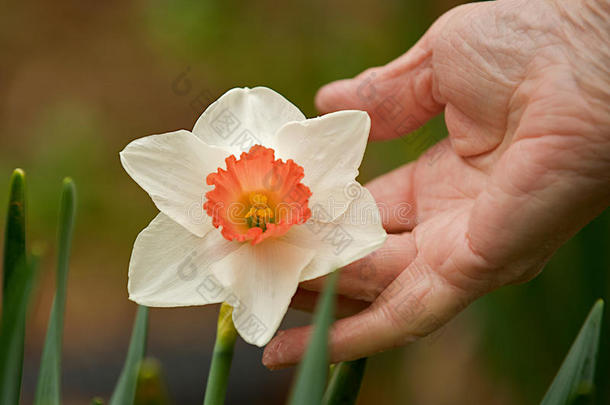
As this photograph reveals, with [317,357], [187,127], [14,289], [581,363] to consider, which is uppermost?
[14,289]

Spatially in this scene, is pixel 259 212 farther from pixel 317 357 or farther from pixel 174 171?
pixel 317 357

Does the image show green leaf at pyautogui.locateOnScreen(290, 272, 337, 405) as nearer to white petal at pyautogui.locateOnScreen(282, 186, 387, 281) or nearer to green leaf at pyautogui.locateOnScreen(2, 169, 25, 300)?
white petal at pyautogui.locateOnScreen(282, 186, 387, 281)

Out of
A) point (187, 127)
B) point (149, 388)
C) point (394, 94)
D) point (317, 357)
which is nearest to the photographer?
point (317, 357)

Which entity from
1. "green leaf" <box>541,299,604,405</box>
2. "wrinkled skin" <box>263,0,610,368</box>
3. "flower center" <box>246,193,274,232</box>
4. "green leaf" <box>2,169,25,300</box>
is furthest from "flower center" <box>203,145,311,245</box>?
"green leaf" <box>541,299,604,405</box>

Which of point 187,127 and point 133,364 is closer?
point 133,364

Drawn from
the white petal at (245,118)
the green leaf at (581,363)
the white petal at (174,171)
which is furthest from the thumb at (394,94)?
the green leaf at (581,363)

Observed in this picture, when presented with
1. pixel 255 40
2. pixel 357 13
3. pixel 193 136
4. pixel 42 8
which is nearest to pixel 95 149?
pixel 255 40

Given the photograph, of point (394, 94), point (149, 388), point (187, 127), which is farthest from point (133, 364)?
point (187, 127)
